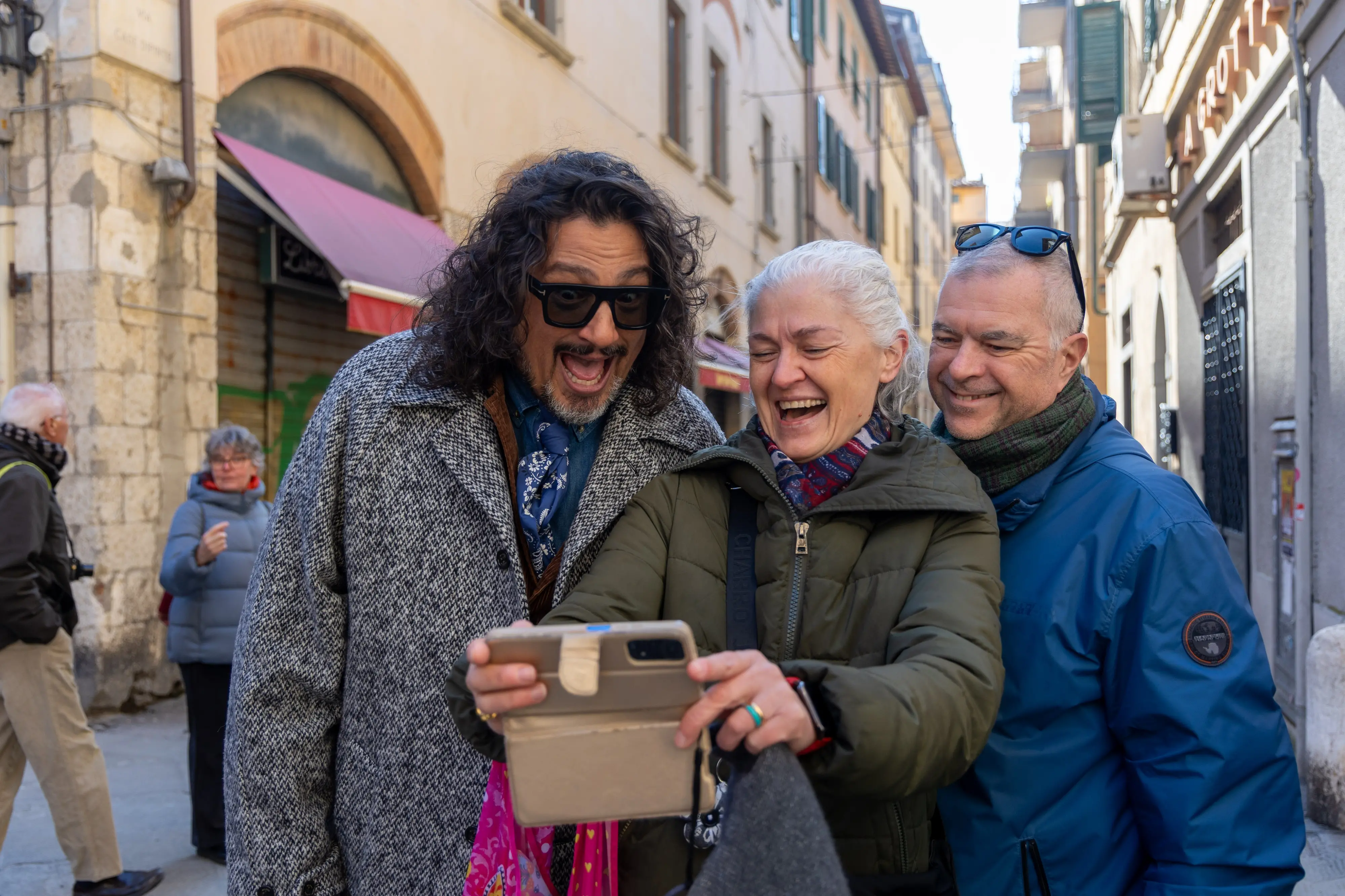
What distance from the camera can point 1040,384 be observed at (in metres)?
1.95

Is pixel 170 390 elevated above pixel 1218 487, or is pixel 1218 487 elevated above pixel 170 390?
pixel 170 390

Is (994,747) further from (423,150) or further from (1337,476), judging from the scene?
(423,150)

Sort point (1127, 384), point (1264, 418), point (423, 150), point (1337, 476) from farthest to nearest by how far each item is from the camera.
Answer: point (1127, 384) < point (423, 150) < point (1264, 418) < point (1337, 476)

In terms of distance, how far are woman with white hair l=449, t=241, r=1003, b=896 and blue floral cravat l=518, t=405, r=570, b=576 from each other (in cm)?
25

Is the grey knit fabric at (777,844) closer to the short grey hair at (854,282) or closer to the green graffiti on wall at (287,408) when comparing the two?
the short grey hair at (854,282)

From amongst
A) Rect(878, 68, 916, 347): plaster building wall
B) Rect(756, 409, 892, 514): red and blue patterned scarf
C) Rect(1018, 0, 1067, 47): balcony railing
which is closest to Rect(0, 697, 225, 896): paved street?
Rect(756, 409, 892, 514): red and blue patterned scarf

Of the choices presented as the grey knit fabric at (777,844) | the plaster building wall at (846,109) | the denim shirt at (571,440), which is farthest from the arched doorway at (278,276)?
the plaster building wall at (846,109)

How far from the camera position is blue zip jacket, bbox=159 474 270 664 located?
4711 mm

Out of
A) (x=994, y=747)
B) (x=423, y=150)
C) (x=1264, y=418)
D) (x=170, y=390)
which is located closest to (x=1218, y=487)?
(x=1264, y=418)

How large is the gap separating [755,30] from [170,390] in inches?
539

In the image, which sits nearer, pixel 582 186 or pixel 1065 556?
pixel 1065 556

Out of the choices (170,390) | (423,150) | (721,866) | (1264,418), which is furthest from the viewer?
(423,150)

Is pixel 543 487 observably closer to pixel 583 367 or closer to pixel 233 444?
pixel 583 367

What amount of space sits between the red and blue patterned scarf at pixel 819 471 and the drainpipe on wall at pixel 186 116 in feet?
18.9
